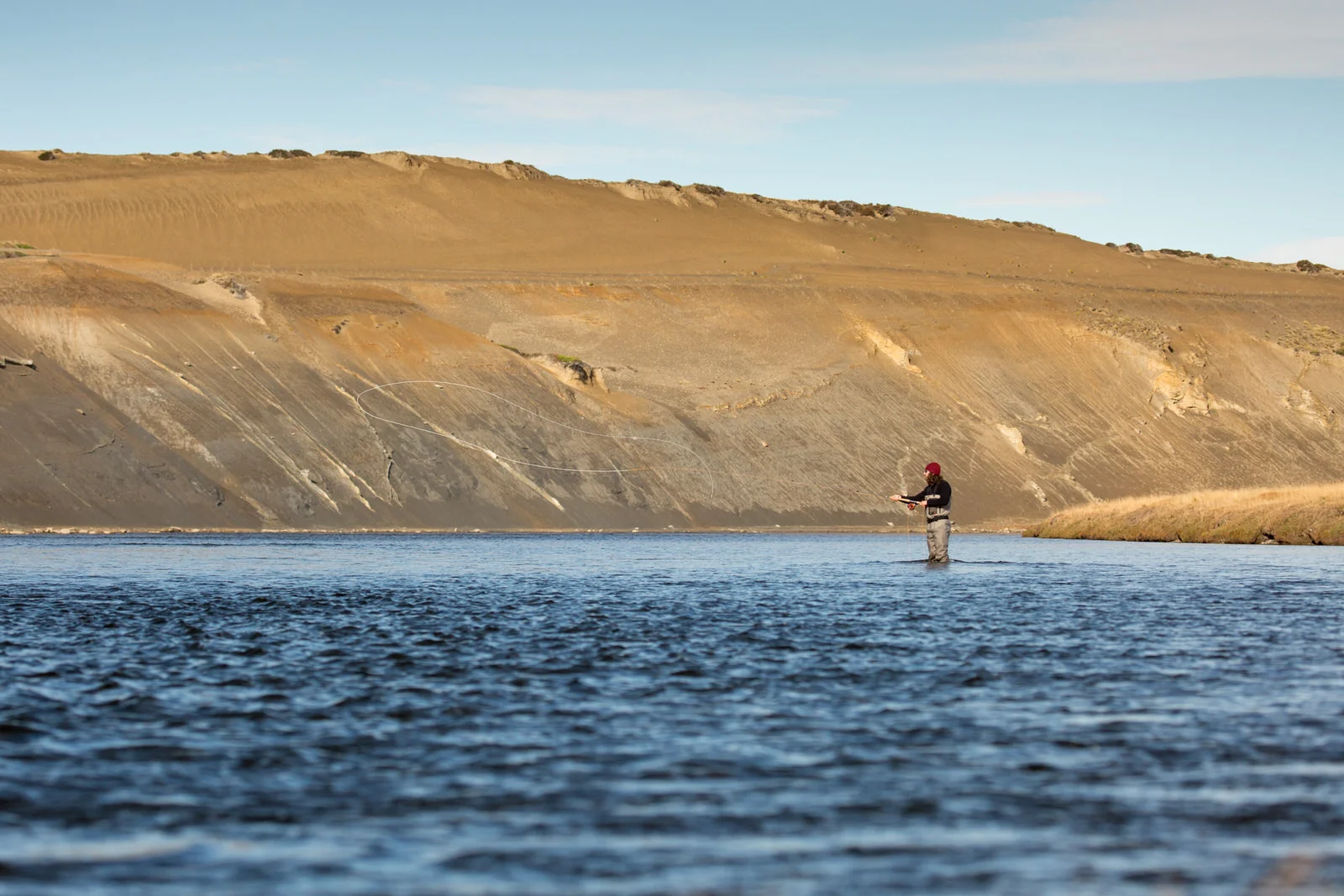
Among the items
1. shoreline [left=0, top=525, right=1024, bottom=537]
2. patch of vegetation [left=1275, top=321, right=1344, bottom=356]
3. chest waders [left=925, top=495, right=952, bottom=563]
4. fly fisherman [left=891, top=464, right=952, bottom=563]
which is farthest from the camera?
patch of vegetation [left=1275, top=321, right=1344, bottom=356]

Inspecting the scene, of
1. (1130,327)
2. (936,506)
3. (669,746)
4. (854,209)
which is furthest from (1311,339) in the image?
(669,746)

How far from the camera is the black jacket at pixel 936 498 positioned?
34.8m

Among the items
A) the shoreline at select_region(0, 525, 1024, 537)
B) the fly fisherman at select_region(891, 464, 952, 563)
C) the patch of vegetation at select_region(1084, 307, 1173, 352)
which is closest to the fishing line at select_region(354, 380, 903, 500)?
the shoreline at select_region(0, 525, 1024, 537)

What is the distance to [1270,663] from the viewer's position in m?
18.0

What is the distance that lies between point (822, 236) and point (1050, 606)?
8944 centimetres

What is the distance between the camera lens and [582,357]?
264 ft

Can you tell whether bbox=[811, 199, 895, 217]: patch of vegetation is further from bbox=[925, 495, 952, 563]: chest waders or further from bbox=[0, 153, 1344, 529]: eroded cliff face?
bbox=[925, 495, 952, 563]: chest waders

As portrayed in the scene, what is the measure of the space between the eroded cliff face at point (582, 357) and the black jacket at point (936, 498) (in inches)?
1104

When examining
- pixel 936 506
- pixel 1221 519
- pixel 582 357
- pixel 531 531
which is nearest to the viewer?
pixel 936 506

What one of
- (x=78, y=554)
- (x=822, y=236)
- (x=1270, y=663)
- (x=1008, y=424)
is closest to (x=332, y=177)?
(x=822, y=236)

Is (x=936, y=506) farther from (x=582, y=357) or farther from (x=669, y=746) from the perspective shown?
(x=582, y=357)

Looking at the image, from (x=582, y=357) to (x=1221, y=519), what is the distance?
36.8 metres

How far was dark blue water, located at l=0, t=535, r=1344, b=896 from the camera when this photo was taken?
8945mm

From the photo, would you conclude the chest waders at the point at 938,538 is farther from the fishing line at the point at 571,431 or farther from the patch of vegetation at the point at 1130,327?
the patch of vegetation at the point at 1130,327
